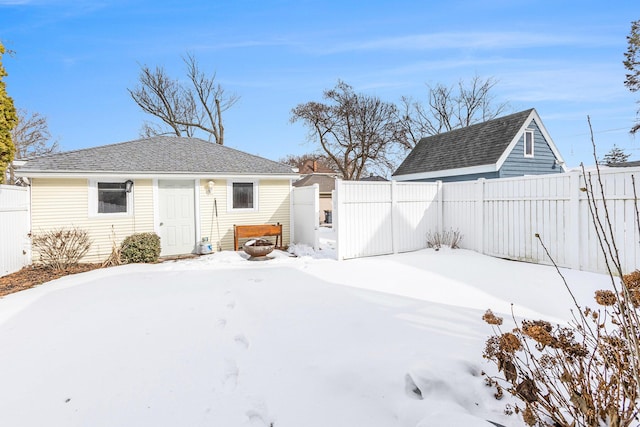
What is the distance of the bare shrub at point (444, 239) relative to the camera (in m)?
8.45

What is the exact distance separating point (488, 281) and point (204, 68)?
21.7 m

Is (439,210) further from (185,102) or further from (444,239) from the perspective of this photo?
(185,102)

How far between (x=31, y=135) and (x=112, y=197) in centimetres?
1418

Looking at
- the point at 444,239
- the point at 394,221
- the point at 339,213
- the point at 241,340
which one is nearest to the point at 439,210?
the point at 444,239

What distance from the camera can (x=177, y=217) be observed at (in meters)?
9.46

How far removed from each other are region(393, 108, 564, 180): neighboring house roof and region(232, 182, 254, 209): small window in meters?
8.28

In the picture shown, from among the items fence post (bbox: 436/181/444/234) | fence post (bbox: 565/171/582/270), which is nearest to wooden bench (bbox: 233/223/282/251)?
fence post (bbox: 436/181/444/234)

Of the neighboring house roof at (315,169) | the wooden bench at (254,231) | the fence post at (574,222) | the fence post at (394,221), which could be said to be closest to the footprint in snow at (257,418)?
the fence post at (574,222)

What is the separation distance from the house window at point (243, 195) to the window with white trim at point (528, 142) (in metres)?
10.2

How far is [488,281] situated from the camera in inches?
213

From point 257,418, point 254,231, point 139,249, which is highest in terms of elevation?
point 254,231

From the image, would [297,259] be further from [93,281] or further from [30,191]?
[30,191]

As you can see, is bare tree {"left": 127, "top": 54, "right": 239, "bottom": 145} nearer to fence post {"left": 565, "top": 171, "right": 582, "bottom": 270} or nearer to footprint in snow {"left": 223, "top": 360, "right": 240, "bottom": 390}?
fence post {"left": 565, "top": 171, "right": 582, "bottom": 270}

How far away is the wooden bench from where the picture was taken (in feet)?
31.4
